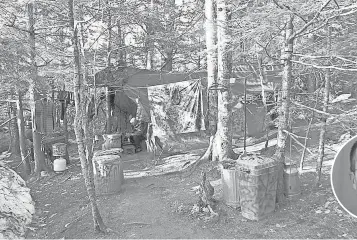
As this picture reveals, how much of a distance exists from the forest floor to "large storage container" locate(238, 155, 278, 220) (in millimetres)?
186

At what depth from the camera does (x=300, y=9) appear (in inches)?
207

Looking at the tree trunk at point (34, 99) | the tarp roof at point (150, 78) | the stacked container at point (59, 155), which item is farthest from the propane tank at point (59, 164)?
the tarp roof at point (150, 78)

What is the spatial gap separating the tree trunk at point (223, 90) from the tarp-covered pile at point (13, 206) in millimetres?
5076

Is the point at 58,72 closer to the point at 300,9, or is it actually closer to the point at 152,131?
the point at 152,131

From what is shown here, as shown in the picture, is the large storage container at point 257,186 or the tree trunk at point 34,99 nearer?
the large storage container at point 257,186

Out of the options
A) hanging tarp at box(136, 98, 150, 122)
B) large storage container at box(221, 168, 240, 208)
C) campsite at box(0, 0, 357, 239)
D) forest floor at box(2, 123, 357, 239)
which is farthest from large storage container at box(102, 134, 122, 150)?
large storage container at box(221, 168, 240, 208)

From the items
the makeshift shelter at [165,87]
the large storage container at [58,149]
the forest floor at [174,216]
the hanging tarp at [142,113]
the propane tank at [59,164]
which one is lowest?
the forest floor at [174,216]

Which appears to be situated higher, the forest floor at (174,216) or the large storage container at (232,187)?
the large storage container at (232,187)

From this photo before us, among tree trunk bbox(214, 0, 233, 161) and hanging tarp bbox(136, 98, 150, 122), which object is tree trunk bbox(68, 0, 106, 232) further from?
hanging tarp bbox(136, 98, 150, 122)

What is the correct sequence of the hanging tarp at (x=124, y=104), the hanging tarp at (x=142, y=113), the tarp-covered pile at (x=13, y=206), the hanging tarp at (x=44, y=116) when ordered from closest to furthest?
the tarp-covered pile at (x=13, y=206) → the hanging tarp at (x=44, y=116) → the hanging tarp at (x=142, y=113) → the hanging tarp at (x=124, y=104)

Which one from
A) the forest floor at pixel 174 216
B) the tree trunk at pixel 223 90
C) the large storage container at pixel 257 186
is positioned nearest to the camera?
the forest floor at pixel 174 216

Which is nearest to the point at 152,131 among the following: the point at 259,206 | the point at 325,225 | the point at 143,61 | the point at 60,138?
the point at 60,138

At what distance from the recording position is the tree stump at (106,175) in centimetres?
752

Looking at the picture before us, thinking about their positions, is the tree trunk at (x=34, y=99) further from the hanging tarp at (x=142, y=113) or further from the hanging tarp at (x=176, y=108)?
the hanging tarp at (x=176, y=108)
